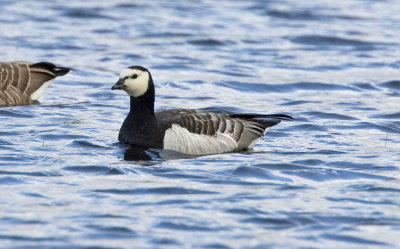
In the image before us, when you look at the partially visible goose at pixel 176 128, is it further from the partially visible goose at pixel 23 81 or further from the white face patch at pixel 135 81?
the partially visible goose at pixel 23 81

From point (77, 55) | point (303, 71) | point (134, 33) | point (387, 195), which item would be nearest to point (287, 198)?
point (387, 195)

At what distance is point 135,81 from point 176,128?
91 centimetres

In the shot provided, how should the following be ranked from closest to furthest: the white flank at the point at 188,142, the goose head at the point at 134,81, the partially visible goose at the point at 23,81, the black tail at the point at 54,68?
the white flank at the point at 188,142
the goose head at the point at 134,81
the partially visible goose at the point at 23,81
the black tail at the point at 54,68

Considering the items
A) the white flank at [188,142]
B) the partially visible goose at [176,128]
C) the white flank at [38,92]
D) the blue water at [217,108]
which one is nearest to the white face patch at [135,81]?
the partially visible goose at [176,128]

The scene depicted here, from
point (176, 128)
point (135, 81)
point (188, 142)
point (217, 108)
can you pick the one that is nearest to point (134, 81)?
point (135, 81)

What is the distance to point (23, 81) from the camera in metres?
17.1

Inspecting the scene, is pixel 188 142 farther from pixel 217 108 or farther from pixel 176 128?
pixel 217 108

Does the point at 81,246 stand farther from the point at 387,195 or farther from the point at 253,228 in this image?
the point at 387,195

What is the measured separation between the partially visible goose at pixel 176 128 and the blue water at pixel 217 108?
242mm

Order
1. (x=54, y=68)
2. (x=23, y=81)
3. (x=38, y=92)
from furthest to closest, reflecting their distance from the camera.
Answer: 1. (x=54, y=68)
2. (x=38, y=92)
3. (x=23, y=81)

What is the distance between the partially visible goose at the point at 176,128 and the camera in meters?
13.1

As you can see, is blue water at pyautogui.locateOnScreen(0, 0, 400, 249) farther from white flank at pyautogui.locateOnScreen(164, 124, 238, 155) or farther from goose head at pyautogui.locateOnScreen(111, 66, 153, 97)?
goose head at pyautogui.locateOnScreen(111, 66, 153, 97)

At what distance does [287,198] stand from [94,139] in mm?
4220

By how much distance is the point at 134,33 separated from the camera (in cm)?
2520
